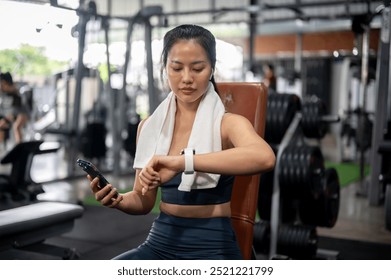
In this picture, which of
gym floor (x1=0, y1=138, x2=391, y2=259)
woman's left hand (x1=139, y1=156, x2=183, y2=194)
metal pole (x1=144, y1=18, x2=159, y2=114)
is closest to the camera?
woman's left hand (x1=139, y1=156, x2=183, y2=194)

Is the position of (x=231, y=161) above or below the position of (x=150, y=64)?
below

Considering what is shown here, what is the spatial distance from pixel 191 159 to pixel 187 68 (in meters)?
0.20

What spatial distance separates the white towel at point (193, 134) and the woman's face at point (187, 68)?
4 centimetres

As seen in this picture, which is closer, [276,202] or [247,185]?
[247,185]

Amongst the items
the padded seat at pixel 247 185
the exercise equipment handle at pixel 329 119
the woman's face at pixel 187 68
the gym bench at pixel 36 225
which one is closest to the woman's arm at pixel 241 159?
the woman's face at pixel 187 68

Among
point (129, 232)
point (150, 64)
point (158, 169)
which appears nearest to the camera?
point (158, 169)

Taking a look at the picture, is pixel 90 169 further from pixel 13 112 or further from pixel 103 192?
pixel 13 112

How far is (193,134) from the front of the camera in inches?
40.0

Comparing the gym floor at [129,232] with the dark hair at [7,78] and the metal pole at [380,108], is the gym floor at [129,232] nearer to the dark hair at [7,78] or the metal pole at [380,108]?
the metal pole at [380,108]

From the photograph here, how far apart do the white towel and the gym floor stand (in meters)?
0.54

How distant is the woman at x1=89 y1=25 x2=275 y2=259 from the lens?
36.6 inches

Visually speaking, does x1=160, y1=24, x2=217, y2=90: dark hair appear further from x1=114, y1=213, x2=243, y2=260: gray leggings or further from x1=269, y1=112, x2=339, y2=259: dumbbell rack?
x1=269, y1=112, x2=339, y2=259: dumbbell rack

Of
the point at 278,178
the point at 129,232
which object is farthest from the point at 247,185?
the point at 278,178

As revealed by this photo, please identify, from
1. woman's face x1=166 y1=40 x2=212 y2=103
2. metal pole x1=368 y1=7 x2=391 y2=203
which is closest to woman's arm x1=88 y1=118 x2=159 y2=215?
woman's face x1=166 y1=40 x2=212 y2=103
